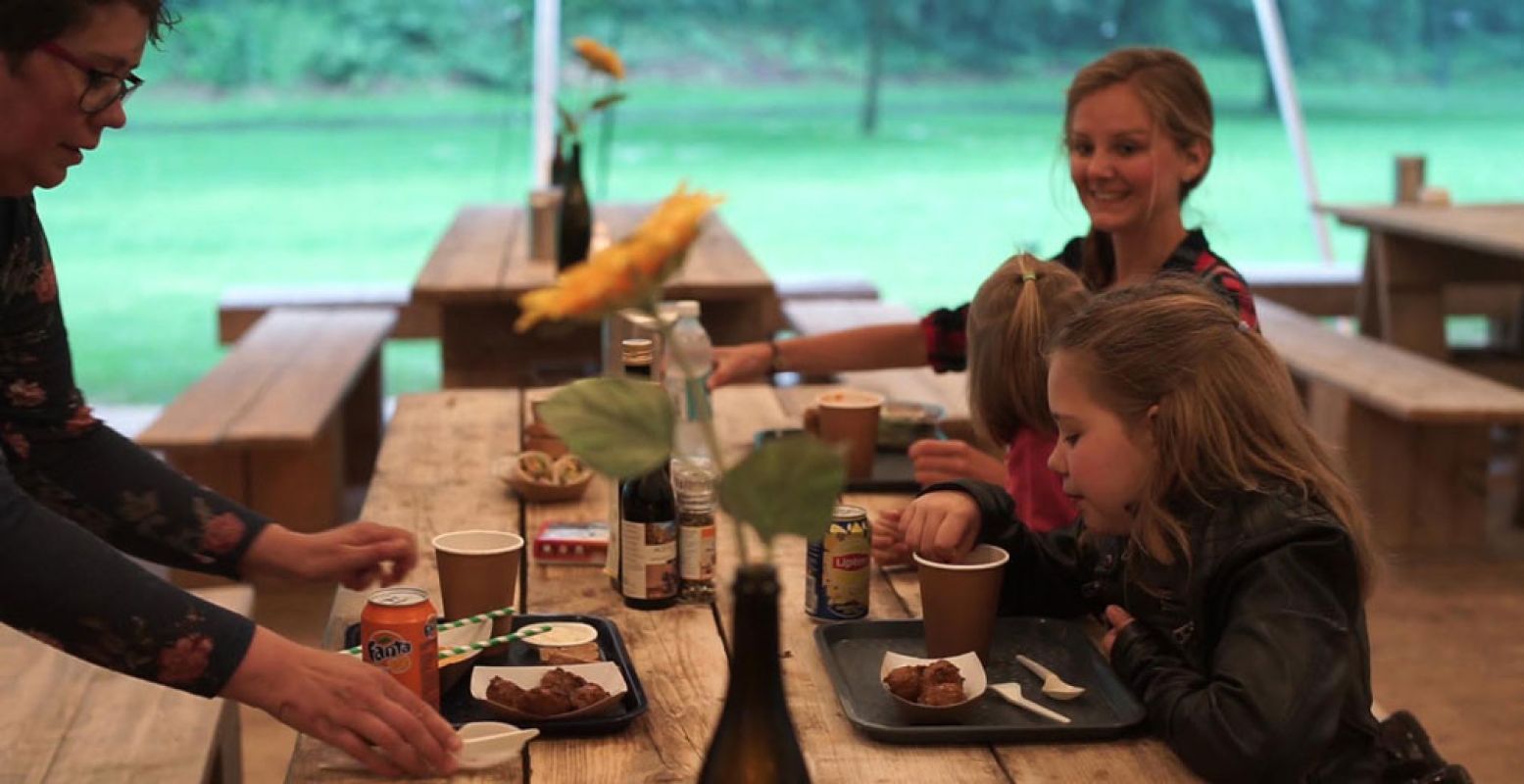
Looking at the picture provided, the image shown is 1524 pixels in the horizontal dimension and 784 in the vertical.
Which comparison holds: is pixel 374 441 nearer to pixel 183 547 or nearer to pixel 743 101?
pixel 743 101

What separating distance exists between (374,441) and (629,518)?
385 cm

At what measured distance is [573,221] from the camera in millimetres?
4492

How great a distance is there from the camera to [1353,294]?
6.57 m

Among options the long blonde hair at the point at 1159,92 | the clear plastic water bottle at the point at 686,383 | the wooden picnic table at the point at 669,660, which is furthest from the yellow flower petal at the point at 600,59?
the clear plastic water bottle at the point at 686,383

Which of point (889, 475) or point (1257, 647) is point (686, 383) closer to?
point (889, 475)

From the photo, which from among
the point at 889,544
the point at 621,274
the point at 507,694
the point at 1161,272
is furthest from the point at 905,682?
the point at 1161,272

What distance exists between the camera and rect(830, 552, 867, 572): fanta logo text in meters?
1.85

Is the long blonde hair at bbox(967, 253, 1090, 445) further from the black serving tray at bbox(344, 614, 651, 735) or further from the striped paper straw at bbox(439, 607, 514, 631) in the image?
the striped paper straw at bbox(439, 607, 514, 631)

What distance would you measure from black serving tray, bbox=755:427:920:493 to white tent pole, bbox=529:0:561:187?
13.5 ft

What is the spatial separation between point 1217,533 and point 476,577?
741 mm

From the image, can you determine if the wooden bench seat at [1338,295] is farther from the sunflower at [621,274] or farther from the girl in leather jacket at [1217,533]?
the sunflower at [621,274]

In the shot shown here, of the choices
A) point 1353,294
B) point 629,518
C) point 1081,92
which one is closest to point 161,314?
point 1353,294

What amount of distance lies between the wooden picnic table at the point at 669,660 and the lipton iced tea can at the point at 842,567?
0.13 feet

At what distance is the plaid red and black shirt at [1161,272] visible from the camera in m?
2.38
